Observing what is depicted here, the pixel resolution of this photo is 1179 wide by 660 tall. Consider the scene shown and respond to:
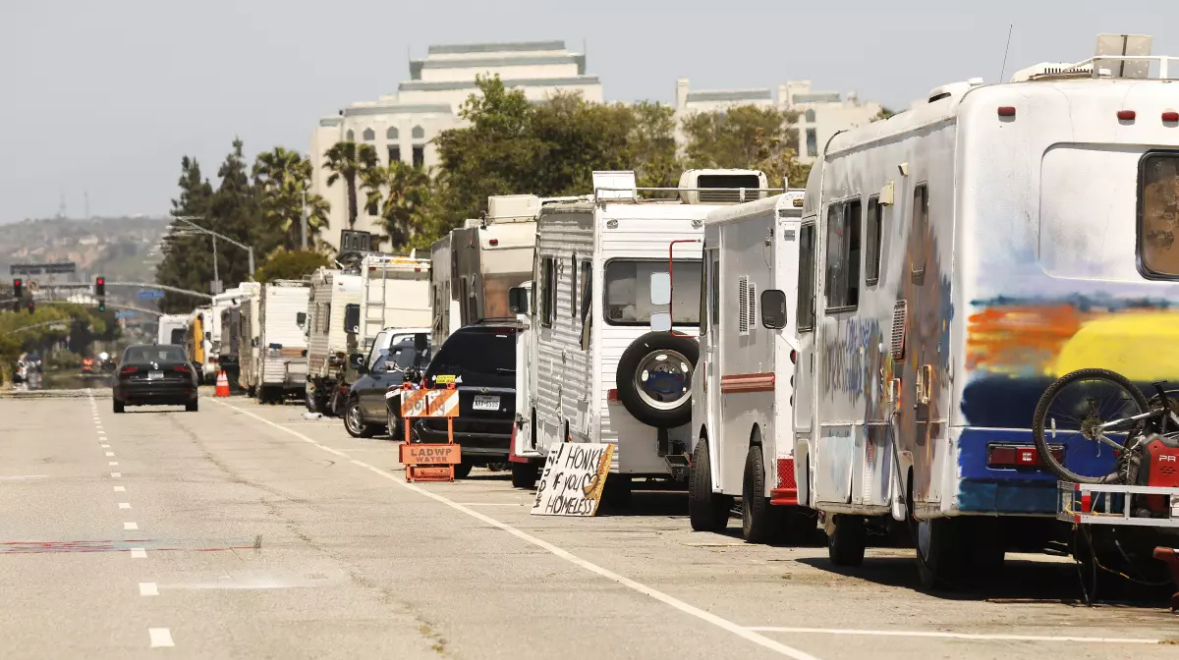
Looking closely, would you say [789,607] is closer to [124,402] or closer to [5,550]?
[5,550]

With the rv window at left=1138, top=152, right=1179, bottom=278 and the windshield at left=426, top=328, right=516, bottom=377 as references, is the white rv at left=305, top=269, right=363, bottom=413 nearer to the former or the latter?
the windshield at left=426, top=328, right=516, bottom=377

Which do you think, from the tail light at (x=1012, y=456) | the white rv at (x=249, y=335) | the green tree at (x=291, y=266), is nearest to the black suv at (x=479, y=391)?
the tail light at (x=1012, y=456)

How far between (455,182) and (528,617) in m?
59.6

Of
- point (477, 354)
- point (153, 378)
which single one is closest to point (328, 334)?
point (153, 378)

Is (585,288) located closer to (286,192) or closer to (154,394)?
(154,394)

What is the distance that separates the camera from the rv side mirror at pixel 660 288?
69.1 feet

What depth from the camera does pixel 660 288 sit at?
2109cm

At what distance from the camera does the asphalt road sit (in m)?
11.4

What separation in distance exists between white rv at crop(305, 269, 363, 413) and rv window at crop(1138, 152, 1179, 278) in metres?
32.6

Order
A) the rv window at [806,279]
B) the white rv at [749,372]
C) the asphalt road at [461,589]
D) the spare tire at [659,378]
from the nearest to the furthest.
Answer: the asphalt road at [461,589]
the rv window at [806,279]
the white rv at [749,372]
the spare tire at [659,378]

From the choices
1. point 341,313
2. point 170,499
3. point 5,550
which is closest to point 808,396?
point 5,550

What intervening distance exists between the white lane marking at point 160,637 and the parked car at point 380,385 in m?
24.8

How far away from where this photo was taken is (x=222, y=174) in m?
160

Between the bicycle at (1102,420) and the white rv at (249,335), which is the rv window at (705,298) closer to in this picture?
the bicycle at (1102,420)
